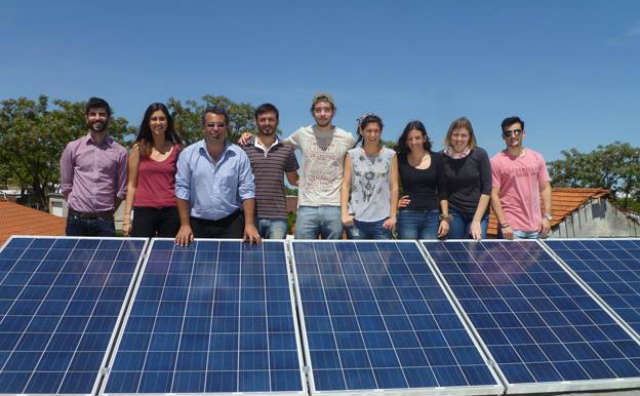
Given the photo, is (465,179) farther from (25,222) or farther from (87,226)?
(25,222)

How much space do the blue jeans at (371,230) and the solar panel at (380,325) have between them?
0.90m

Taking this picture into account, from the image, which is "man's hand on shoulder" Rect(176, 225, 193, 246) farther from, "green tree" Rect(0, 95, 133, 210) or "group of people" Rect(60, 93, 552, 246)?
"green tree" Rect(0, 95, 133, 210)

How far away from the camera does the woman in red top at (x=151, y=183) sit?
18.9 feet

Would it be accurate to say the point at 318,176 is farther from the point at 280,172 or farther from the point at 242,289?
the point at 242,289

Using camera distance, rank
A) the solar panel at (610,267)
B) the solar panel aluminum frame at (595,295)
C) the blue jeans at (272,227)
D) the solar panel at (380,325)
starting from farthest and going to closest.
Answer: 1. the blue jeans at (272,227)
2. the solar panel at (610,267)
3. the solar panel aluminum frame at (595,295)
4. the solar panel at (380,325)

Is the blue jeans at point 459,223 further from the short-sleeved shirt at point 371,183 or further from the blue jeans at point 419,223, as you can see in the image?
the short-sleeved shirt at point 371,183

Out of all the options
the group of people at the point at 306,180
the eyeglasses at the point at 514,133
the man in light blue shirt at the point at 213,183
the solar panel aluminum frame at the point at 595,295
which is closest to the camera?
the solar panel aluminum frame at the point at 595,295

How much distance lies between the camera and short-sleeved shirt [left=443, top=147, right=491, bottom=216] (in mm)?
6223

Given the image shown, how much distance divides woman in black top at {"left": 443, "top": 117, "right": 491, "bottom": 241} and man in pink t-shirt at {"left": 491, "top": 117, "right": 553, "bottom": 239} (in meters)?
0.36

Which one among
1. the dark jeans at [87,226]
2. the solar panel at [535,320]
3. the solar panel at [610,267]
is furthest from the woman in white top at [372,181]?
the dark jeans at [87,226]

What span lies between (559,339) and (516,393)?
854 mm

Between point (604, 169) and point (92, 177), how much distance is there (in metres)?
77.1

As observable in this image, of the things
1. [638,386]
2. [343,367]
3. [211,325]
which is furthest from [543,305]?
[211,325]

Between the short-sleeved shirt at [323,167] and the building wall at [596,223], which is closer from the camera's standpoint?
the short-sleeved shirt at [323,167]
